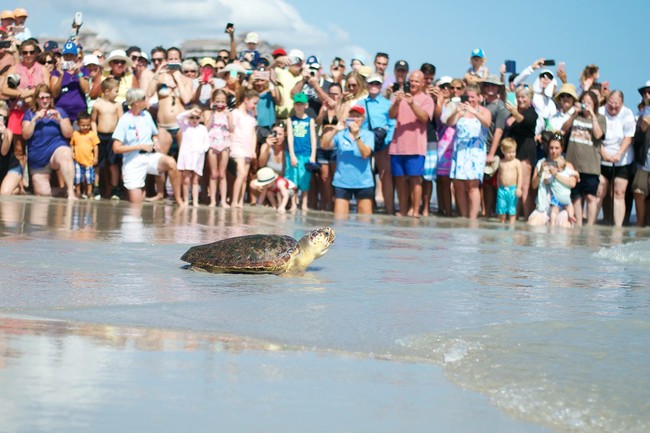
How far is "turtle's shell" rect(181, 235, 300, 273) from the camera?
22.7 ft

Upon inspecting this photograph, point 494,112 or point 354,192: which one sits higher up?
point 494,112

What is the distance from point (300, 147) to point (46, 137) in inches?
136

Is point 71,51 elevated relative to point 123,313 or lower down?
elevated

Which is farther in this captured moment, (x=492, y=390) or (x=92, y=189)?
(x=92, y=189)

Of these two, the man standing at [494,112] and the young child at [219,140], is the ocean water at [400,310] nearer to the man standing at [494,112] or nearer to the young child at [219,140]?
the young child at [219,140]

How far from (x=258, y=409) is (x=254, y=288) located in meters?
2.98

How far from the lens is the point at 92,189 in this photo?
14.9 metres

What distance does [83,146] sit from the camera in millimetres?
14406

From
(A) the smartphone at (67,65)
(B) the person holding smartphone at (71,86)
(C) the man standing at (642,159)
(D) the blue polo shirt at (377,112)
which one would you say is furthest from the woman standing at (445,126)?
(A) the smartphone at (67,65)

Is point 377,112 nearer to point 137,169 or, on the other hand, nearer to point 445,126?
point 445,126

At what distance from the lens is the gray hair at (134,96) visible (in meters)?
14.1

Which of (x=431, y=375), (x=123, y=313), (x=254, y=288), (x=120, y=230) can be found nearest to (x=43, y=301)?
(x=123, y=313)

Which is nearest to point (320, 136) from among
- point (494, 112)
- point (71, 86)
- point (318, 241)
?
point (494, 112)

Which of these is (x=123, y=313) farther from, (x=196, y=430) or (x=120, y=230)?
(x=120, y=230)
